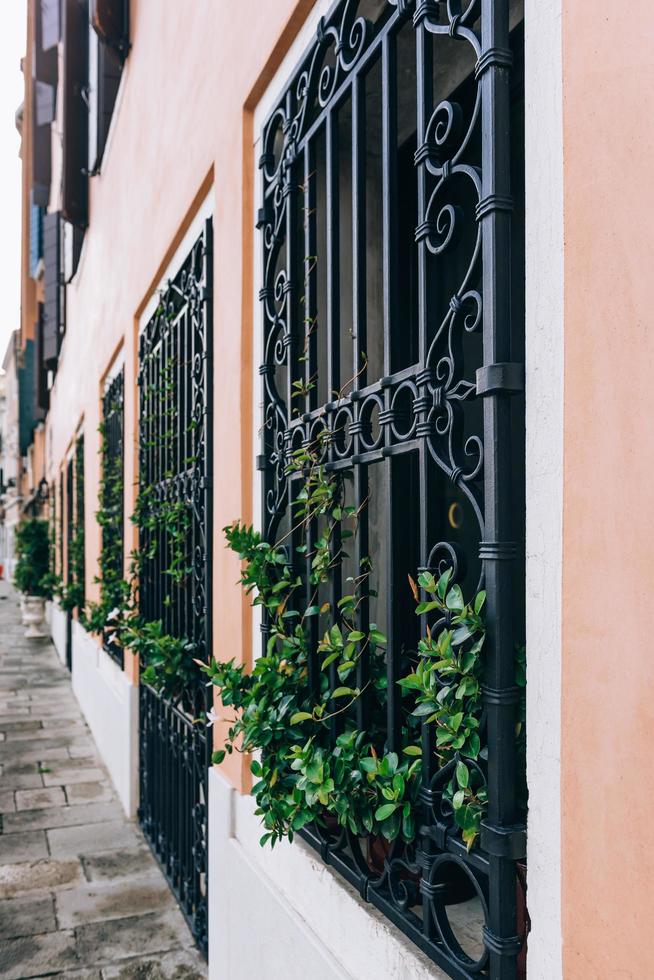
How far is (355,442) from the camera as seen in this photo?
7.12 feet

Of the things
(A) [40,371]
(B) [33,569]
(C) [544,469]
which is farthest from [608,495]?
(A) [40,371]

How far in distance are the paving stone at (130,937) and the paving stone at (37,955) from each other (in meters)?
0.06

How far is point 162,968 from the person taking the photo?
3.68 meters

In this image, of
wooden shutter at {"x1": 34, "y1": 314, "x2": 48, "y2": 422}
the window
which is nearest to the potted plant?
wooden shutter at {"x1": 34, "y1": 314, "x2": 48, "y2": 422}

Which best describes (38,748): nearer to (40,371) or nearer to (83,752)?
(83,752)

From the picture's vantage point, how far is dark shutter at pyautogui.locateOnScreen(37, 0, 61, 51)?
38.9ft

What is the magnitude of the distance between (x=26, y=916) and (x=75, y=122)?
8.58 metres

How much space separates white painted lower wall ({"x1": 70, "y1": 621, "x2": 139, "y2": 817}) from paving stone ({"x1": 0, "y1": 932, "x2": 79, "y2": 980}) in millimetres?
1764

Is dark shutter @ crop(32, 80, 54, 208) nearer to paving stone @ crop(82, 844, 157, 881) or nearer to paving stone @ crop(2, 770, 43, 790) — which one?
paving stone @ crop(2, 770, 43, 790)

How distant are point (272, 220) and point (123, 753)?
14.5ft

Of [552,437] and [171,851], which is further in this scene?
[171,851]

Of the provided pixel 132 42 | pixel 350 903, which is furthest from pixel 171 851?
pixel 132 42

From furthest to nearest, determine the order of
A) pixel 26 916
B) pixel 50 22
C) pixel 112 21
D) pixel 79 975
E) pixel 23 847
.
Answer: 1. pixel 50 22
2. pixel 112 21
3. pixel 23 847
4. pixel 26 916
5. pixel 79 975

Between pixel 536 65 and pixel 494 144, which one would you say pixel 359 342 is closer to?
pixel 494 144
